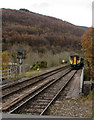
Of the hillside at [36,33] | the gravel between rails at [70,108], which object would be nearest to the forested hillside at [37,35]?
the hillside at [36,33]

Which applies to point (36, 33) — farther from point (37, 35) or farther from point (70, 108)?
point (70, 108)

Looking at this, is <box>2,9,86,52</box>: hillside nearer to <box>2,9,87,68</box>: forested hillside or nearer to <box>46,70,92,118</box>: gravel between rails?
<box>2,9,87,68</box>: forested hillside

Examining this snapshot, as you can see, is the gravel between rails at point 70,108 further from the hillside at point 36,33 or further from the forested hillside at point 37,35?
the hillside at point 36,33

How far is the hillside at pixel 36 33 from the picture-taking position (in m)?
89.5

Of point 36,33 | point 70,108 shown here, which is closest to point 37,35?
point 36,33

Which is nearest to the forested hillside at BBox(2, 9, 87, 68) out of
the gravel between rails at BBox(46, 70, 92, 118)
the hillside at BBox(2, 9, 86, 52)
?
the hillside at BBox(2, 9, 86, 52)

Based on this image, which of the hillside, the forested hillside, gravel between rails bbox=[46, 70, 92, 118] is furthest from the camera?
the hillside

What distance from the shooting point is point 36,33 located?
110625 mm

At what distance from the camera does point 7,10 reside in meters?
132

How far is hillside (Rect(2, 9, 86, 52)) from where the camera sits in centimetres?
8950

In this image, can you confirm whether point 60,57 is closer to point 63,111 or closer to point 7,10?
point 63,111

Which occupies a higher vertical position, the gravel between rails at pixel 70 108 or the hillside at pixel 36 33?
the hillside at pixel 36 33

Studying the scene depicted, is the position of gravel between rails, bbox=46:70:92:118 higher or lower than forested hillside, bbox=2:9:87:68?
lower

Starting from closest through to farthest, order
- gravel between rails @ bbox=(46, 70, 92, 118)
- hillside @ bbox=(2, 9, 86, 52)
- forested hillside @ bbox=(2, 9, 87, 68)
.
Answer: gravel between rails @ bbox=(46, 70, 92, 118), forested hillside @ bbox=(2, 9, 87, 68), hillside @ bbox=(2, 9, 86, 52)
